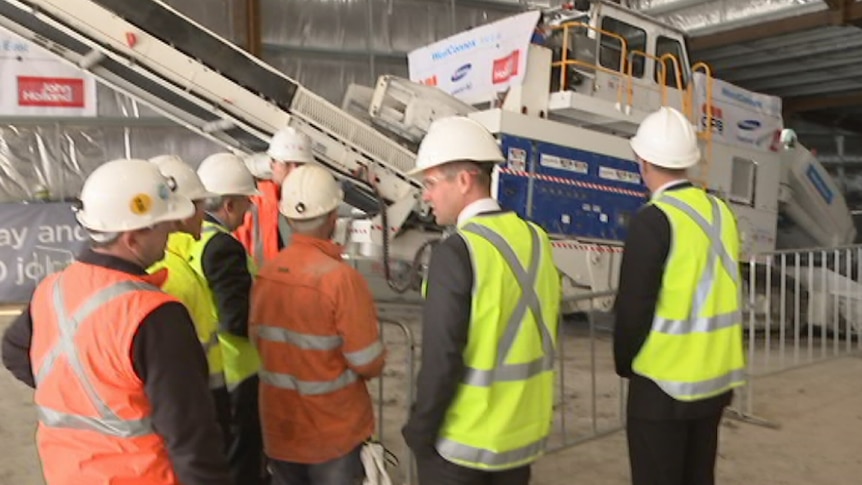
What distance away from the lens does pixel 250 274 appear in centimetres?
327

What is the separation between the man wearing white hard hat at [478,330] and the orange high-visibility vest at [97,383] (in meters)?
0.77

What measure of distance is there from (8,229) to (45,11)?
21.9ft

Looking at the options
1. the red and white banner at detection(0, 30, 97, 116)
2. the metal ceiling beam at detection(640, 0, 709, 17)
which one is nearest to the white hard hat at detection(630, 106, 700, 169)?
the metal ceiling beam at detection(640, 0, 709, 17)

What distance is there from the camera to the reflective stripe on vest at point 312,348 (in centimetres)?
273

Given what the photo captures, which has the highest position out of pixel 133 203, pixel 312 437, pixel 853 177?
pixel 853 177

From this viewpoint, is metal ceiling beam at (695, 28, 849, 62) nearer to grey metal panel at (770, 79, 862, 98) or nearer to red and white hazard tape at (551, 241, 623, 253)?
grey metal panel at (770, 79, 862, 98)

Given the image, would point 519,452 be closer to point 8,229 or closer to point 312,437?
point 312,437

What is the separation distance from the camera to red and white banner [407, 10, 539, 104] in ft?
23.5

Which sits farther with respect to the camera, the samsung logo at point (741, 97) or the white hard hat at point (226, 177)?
the samsung logo at point (741, 97)

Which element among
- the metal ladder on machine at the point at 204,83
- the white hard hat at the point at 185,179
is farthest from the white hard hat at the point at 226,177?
the metal ladder on machine at the point at 204,83

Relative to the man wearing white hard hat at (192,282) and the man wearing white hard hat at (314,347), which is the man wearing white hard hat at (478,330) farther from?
the man wearing white hard hat at (192,282)

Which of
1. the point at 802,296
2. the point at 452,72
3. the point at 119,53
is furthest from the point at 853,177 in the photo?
the point at 119,53

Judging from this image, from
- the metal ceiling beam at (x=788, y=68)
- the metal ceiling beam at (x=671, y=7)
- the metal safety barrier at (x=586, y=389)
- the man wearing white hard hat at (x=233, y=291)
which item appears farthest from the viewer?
the metal ceiling beam at (x=788, y=68)

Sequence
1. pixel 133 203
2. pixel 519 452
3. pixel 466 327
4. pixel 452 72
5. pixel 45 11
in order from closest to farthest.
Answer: pixel 133 203 → pixel 466 327 → pixel 519 452 → pixel 45 11 → pixel 452 72
